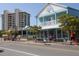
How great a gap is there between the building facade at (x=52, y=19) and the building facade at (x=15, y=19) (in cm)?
728

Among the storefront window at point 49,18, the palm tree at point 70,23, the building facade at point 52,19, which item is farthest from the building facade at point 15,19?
the palm tree at point 70,23

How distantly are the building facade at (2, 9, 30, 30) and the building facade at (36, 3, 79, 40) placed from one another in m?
7.28

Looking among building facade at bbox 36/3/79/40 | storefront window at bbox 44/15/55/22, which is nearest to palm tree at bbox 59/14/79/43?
building facade at bbox 36/3/79/40

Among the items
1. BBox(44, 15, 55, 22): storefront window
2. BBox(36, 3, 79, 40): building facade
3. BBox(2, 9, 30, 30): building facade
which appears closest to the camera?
BBox(36, 3, 79, 40): building facade

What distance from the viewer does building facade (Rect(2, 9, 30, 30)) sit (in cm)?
5231

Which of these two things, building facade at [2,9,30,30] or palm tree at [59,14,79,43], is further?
building facade at [2,9,30,30]

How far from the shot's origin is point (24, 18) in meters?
53.1

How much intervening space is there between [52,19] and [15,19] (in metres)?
15.8

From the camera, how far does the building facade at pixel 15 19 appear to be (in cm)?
5231

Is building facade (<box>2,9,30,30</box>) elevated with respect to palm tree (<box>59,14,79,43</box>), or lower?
elevated

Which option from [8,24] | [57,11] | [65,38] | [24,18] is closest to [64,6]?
[57,11]

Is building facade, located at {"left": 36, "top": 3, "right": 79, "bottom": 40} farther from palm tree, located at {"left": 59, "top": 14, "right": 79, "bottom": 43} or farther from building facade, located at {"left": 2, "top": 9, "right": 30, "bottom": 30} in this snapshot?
building facade, located at {"left": 2, "top": 9, "right": 30, "bottom": 30}

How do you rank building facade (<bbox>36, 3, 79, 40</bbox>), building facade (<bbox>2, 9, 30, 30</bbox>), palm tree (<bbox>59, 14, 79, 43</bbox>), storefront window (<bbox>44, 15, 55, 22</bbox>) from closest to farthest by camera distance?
1. palm tree (<bbox>59, 14, 79, 43</bbox>)
2. building facade (<bbox>36, 3, 79, 40</bbox>)
3. storefront window (<bbox>44, 15, 55, 22</bbox>)
4. building facade (<bbox>2, 9, 30, 30</bbox>)

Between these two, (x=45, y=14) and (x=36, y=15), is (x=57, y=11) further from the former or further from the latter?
(x=36, y=15)
